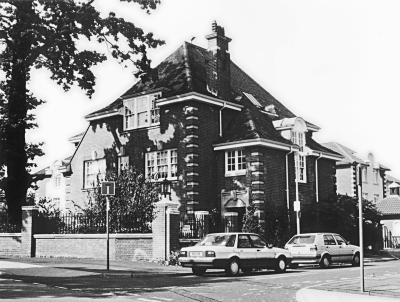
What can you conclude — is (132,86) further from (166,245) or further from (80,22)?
(166,245)

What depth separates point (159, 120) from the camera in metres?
35.8

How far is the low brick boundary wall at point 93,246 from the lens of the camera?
26094 millimetres

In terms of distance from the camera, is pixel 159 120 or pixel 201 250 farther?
pixel 159 120

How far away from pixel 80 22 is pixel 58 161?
31780 millimetres

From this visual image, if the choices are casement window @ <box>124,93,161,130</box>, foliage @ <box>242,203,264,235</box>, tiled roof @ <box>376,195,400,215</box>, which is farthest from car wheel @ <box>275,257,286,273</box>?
tiled roof @ <box>376,195,400,215</box>

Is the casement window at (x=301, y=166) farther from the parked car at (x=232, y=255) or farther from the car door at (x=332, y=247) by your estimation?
the parked car at (x=232, y=255)

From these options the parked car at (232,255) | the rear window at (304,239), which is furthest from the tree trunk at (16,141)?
the rear window at (304,239)

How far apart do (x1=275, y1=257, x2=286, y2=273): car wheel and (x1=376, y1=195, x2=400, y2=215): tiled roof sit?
36334 millimetres

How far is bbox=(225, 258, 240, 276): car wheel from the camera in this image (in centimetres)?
2083

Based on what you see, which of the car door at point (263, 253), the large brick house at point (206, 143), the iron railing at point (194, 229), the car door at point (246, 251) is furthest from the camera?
the large brick house at point (206, 143)

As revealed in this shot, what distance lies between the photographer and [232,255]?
21078mm

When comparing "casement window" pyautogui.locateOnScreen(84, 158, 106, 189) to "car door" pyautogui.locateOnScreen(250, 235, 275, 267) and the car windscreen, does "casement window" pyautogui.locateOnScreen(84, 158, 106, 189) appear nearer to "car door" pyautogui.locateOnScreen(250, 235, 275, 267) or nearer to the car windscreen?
the car windscreen

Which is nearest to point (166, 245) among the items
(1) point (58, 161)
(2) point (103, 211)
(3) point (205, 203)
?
(2) point (103, 211)

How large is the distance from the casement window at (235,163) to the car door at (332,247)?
8684mm
